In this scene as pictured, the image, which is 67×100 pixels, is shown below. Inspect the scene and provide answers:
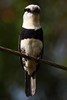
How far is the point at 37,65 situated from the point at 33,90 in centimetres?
17

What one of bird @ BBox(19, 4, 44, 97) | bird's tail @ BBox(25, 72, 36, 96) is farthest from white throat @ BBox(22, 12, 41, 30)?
bird's tail @ BBox(25, 72, 36, 96)

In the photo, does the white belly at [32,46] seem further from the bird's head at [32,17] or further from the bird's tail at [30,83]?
the bird's tail at [30,83]

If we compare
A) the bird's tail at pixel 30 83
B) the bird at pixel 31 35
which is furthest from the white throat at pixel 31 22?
the bird's tail at pixel 30 83

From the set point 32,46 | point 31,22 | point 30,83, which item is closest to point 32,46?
point 32,46

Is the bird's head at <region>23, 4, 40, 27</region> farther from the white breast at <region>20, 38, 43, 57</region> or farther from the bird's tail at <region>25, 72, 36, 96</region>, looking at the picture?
the bird's tail at <region>25, 72, 36, 96</region>

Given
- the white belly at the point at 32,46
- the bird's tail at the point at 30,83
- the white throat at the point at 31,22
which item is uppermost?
the white throat at the point at 31,22

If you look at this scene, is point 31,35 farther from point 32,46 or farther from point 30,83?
point 30,83

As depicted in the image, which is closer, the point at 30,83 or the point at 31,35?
the point at 31,35

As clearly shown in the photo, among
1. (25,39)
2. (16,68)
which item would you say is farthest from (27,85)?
(16,68)

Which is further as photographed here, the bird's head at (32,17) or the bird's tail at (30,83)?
the bird's tail at (30,83)

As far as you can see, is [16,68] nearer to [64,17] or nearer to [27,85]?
[64,17]

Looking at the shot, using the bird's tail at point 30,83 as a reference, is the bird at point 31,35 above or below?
above

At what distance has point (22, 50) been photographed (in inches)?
153

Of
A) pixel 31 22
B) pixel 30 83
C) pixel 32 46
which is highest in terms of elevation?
pixel 31 22
